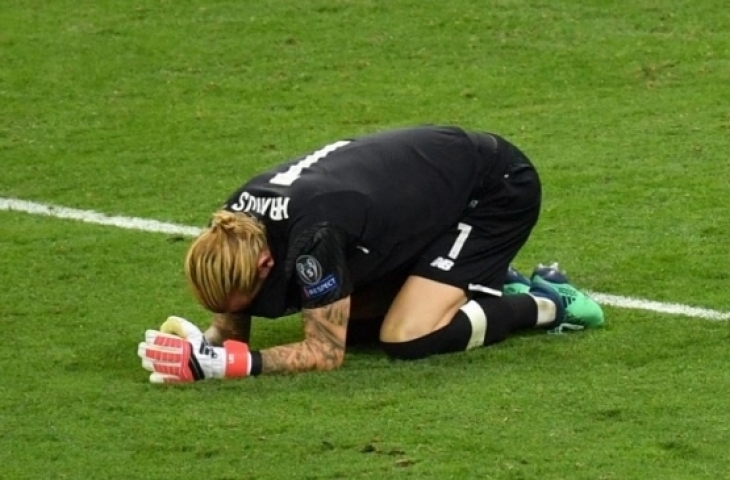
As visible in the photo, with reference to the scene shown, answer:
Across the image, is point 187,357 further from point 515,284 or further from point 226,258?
point 515,284

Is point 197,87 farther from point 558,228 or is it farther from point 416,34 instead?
point 558,228

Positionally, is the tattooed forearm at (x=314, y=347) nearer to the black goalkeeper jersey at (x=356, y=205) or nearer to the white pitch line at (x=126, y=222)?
the black goalkeeper jersey at (x=356, y=205)

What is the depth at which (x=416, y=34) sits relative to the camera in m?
11.1

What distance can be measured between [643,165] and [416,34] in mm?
2865

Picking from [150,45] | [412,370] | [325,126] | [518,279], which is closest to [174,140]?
[325,126]

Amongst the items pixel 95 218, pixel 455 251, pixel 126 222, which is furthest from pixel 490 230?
pixel 95 218

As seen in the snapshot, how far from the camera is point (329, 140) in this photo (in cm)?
927

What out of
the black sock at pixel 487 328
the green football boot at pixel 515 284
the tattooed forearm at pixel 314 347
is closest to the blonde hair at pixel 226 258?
the tattooed forearm at pixel 314 347

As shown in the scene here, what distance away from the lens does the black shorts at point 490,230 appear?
6.20m

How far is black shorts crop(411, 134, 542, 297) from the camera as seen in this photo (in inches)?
244

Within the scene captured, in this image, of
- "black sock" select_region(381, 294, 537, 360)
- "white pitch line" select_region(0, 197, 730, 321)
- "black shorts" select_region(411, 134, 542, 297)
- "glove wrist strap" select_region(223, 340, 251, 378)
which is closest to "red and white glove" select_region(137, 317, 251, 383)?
"glove wrist strap" select_region(223, 340, 251, 378)

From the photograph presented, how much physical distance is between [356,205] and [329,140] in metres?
3.45

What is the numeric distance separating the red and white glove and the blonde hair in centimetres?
14

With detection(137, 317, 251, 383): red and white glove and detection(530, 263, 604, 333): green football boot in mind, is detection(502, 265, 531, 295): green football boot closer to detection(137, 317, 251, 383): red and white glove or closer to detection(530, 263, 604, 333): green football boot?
detection(530, 263, 604, 333): green football boot
